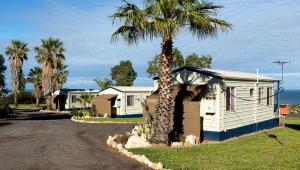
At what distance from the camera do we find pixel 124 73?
74438mm

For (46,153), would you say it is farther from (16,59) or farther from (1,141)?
(16,59)

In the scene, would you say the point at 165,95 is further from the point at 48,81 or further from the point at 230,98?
the point at 48,81

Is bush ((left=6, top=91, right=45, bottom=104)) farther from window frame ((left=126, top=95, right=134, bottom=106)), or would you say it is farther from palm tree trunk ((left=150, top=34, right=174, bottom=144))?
palm tree trunk ((left=150, top=34, right=174, bottom=144))

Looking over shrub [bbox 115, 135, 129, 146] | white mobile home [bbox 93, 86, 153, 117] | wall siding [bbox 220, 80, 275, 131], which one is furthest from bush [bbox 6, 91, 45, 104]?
shrub [bbox 115, 135, 129, 146]

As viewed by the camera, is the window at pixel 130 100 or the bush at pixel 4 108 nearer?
the window at pixel 130 100

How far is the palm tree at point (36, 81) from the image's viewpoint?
55.0 metres

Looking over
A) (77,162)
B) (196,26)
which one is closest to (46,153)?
(77,162)

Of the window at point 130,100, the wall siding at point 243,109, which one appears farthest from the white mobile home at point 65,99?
the wall siding at point 243,109

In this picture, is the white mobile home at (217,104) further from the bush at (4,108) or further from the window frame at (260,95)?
the bush at (4,108)

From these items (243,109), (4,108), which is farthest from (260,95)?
(4,108)

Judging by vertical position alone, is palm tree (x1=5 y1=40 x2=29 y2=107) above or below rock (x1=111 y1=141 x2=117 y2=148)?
above

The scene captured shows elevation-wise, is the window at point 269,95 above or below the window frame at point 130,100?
above

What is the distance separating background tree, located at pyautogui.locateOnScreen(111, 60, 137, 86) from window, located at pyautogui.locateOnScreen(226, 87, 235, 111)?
5264 centimetres

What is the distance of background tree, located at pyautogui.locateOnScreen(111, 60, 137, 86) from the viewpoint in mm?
72512
